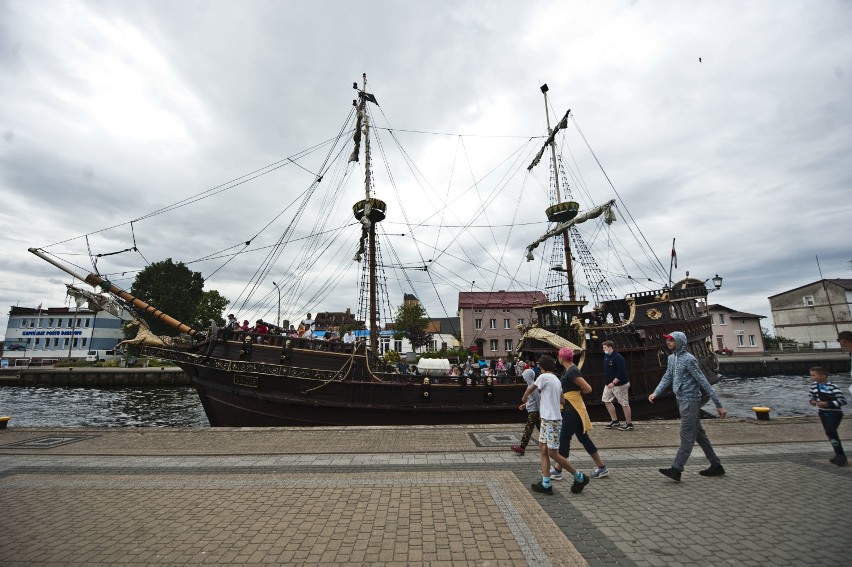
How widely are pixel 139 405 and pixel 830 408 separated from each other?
29.8 meters

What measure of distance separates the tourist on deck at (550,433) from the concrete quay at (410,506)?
7.1 inches

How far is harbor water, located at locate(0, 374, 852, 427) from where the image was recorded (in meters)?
17.0

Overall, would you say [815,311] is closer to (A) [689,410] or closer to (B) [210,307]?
Result: (A) [689,410]

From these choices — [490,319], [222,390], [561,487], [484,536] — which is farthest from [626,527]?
[490,319]

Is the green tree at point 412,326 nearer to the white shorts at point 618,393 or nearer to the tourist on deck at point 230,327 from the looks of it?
the tourist on deck at point 230,327

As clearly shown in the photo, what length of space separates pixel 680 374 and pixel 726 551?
261 centimetres

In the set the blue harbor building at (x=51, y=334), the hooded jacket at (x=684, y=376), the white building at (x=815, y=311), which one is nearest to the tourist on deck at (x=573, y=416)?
the hooded jacket at (x=684, y=376)

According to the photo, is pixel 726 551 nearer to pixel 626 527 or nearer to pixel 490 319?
pixel 626 527

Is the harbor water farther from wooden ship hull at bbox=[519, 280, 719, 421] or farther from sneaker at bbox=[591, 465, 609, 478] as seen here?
sneaker at bbox=[591, 465, 609, 478]

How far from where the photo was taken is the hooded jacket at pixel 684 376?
5.14m

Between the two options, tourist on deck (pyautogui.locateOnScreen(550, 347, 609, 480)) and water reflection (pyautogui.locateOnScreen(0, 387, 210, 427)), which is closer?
tourist on deck (pyautogui.locateOnScreen(550, 347, 609, 480))

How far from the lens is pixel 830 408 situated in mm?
5441

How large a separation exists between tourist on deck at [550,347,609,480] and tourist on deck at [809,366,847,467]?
11.8 feet

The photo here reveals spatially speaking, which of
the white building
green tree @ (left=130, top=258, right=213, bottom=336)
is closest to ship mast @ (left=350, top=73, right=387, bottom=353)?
green tree @ (left=130, top=258, right=213, bottom=336)
